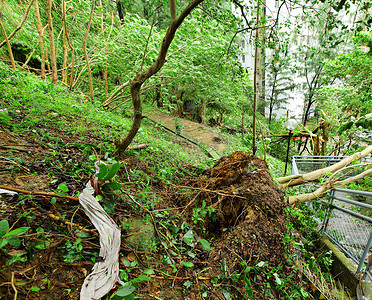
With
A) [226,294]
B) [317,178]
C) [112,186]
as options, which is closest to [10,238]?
[112,186]

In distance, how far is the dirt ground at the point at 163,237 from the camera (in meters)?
1.23

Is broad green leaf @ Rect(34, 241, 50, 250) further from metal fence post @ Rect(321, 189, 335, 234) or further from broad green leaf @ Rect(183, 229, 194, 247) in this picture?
metal fence post @ Rect(321, 189, 335, 234)

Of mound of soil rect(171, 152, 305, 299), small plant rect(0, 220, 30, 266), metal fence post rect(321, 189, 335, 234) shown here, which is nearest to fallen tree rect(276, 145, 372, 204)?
metal fence post rect(321, 189, 335, 234)

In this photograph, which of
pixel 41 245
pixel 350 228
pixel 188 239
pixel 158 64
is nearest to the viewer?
pixel 41 245

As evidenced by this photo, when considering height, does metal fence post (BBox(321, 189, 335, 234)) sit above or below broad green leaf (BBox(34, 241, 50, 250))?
below

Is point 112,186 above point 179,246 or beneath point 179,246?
above

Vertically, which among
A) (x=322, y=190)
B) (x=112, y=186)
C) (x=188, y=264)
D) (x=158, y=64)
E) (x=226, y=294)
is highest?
(x=158, y=64)

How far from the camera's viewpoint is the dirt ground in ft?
4.02

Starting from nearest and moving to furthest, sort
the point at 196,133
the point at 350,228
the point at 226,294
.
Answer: the point at 226,294, the point at 350,228, the point at 196,133

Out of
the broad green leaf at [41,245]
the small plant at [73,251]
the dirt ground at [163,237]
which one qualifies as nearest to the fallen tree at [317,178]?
the dirt ground at [163,237]

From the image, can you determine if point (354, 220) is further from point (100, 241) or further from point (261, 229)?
point (100, 241)

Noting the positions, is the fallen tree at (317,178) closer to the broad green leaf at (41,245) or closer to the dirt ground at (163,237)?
the dirt ground at (163,237)

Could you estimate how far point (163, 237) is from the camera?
6.21ft

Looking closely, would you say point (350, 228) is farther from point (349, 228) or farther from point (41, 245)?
point (41, 245)
